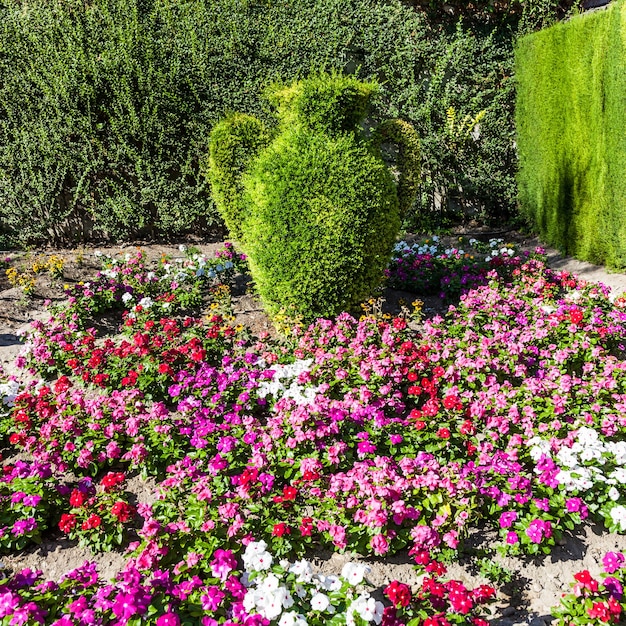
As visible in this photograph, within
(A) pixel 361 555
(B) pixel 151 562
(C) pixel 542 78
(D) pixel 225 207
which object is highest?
(C) pixel 542 78

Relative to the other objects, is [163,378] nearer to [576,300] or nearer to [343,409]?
[343,409]

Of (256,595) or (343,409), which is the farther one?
(343,409)

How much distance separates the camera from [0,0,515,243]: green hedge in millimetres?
7504

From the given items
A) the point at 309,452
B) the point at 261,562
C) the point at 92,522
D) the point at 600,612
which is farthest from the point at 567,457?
the point at 92,522

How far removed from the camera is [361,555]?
9.20 ft

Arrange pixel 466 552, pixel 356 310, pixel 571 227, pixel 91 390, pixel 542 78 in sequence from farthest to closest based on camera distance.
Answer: pixel 542 78 → pixel 571 227 → pixel 356 310 → pixel 91 390 → pixel 466 552

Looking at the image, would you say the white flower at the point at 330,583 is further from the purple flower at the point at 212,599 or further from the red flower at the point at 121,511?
the red flower at the point at 121,511

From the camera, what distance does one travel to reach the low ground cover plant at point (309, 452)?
235cm

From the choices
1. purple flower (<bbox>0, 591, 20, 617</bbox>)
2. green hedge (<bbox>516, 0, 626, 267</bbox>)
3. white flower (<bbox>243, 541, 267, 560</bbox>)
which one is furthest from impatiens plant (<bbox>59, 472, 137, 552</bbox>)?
green hedge (<bbox>516, 0, 626, 267</bbox>)

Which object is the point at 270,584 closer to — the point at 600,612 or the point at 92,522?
the point at 92,522

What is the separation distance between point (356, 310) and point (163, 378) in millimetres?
1872

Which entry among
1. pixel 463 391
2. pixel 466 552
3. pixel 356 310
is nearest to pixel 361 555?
pixel 466 552

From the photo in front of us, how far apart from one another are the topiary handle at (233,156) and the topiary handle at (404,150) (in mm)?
1110

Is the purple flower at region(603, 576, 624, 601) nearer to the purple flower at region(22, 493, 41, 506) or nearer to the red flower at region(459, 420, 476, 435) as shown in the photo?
the red flower at region(459, 420, 476, 435)
